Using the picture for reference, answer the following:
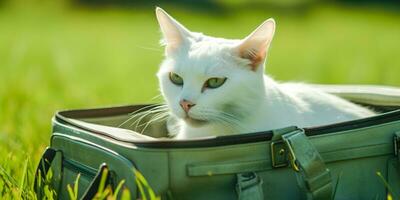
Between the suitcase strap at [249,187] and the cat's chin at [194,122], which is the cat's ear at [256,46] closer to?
the cat's chin at [194,122]

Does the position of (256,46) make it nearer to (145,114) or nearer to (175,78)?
(175,78)

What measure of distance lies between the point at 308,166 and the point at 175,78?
644 millimetres

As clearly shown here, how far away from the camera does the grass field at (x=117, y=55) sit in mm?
4320

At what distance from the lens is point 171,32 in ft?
9.54

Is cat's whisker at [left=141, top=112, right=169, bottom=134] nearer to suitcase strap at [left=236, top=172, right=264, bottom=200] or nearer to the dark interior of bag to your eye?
the dark interior of bag

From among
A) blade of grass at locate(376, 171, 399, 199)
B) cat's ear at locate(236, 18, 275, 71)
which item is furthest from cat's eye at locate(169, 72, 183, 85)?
blade of grass at locate(376, 171, 399, 199)

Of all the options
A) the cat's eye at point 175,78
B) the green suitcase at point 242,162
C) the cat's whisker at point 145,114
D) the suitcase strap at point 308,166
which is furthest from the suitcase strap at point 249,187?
the cat's whisker at point 145,114

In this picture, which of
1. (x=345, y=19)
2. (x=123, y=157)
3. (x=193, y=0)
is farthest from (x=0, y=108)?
(x=193, y=0)

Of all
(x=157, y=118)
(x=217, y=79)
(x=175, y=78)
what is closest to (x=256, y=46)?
(x=217, y=79)

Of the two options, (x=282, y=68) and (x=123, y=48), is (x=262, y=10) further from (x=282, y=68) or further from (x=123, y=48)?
(x=282, y=68)

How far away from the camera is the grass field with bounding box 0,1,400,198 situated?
4.32 m

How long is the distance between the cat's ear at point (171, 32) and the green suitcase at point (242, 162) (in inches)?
16.8

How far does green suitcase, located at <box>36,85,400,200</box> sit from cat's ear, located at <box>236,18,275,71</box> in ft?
1.31

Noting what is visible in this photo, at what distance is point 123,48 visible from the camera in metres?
9.30
